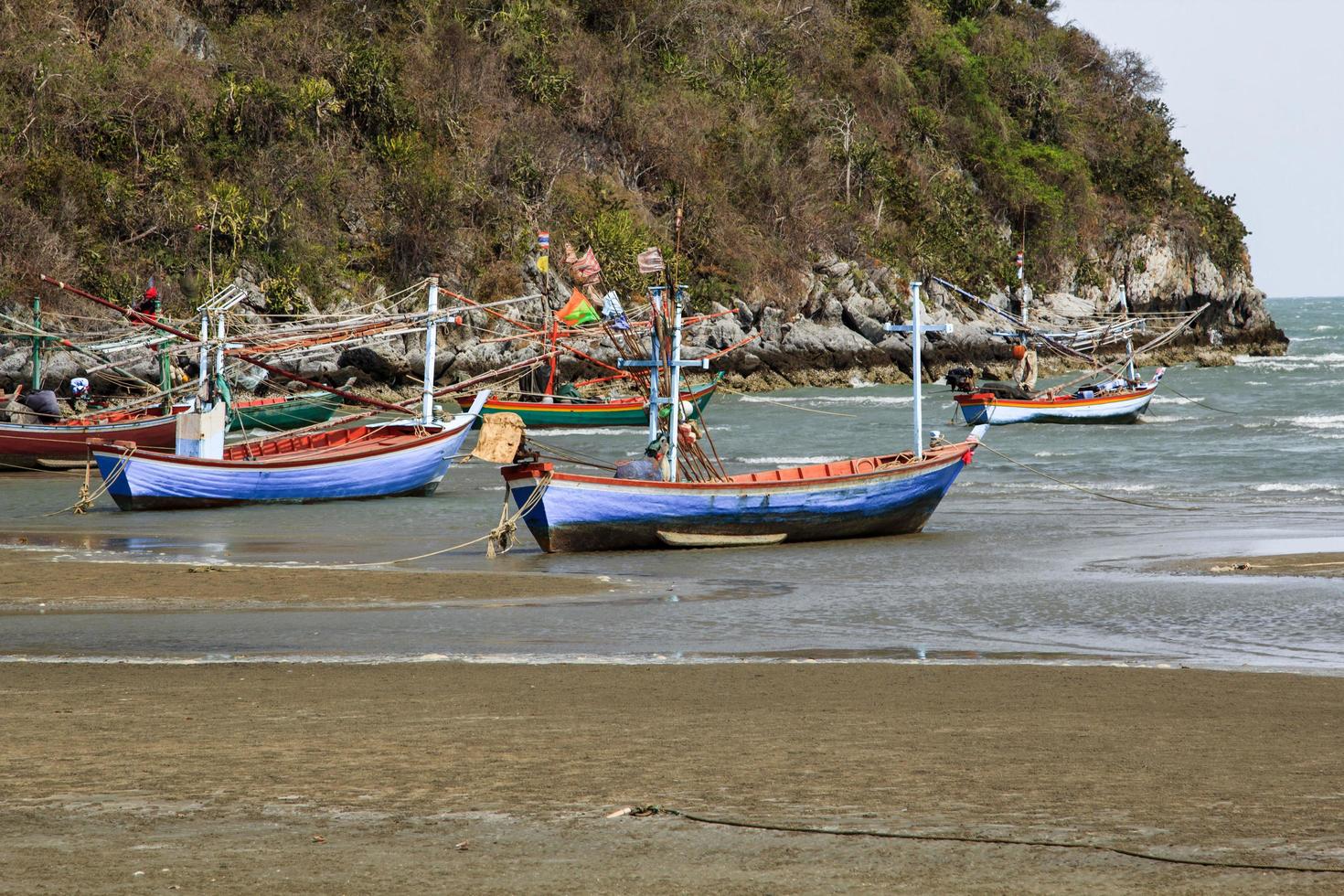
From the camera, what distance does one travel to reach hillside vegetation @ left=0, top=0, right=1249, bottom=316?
47.0m

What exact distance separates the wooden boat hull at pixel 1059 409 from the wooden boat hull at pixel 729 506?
22.9m

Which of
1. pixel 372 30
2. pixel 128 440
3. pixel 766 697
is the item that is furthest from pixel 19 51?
pixel 766 697

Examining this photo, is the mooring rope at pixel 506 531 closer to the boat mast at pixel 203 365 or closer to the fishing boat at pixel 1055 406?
the boat mast at pixel 203 365

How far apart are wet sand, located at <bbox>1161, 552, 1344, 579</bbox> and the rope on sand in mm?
10610

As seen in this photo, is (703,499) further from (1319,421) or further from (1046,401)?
(1319,421)

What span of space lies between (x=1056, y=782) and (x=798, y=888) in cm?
203

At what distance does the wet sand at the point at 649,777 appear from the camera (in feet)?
16.8

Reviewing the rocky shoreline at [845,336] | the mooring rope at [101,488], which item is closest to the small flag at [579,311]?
the mooring rope at [101,488]

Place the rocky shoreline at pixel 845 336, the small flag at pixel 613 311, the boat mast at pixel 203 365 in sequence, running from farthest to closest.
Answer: the rocky shoreline at pixel 845 336 → the boat mast at pixel 203 365 → the small flag at pixel 613 311

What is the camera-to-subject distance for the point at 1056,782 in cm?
649

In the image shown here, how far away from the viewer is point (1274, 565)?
15.8 metres

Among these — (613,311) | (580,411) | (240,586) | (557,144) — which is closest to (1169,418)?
(580,411)

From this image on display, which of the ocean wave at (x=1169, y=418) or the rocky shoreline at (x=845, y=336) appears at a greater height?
the rocky shoreline at (x=845, y=336)

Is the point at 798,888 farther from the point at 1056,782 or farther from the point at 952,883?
the point at 1056,782
